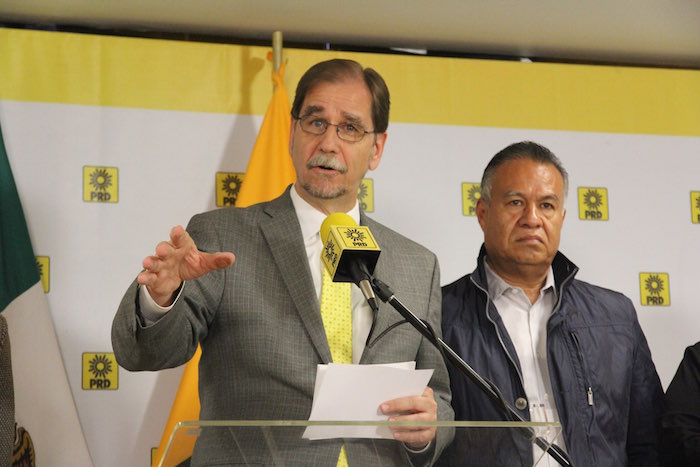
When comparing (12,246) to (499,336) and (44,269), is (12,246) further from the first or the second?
(499,336)

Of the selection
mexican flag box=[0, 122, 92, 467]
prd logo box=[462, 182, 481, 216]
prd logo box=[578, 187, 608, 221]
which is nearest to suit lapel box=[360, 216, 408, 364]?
prd logo box=[462, 182, 481, 216]

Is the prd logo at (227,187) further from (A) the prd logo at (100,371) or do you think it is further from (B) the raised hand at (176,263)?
(B) the raised hand at (176,263)

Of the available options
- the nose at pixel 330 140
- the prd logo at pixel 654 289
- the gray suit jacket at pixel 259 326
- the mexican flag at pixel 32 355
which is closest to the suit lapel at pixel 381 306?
the gray suit jacket at pixel 259 326

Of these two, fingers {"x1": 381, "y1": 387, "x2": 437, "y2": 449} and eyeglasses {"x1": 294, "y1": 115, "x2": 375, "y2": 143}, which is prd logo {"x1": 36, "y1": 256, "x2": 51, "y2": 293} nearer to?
eyeglasses {"x1": 294, "y1": 115, "x2": 375, "y2": 143}

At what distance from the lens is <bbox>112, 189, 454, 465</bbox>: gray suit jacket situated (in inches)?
87.4

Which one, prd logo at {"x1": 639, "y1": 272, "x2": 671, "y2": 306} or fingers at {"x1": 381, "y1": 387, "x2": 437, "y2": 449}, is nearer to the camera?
fingers at {"x1": 381, "y1": 387, "x2": 437, "y2": 449}

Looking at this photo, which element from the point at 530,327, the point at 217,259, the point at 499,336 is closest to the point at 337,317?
the point at 217,259

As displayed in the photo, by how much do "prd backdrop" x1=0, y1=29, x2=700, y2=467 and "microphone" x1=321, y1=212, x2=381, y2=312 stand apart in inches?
70.9

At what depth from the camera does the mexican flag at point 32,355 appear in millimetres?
3396

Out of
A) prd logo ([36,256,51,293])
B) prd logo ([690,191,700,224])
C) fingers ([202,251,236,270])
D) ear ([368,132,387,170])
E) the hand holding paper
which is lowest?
the hand holding paper

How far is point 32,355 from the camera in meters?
3.45

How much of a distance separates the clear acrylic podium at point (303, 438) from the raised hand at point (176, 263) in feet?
1.66

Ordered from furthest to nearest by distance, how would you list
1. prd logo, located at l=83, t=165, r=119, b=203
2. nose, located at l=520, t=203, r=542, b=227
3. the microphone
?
prd logo, located at l=83, t=165, r=119, b=203 → nose, located at l=520, t=203, r=542, b=227 → the microphone

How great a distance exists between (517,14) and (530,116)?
44 centimetres
